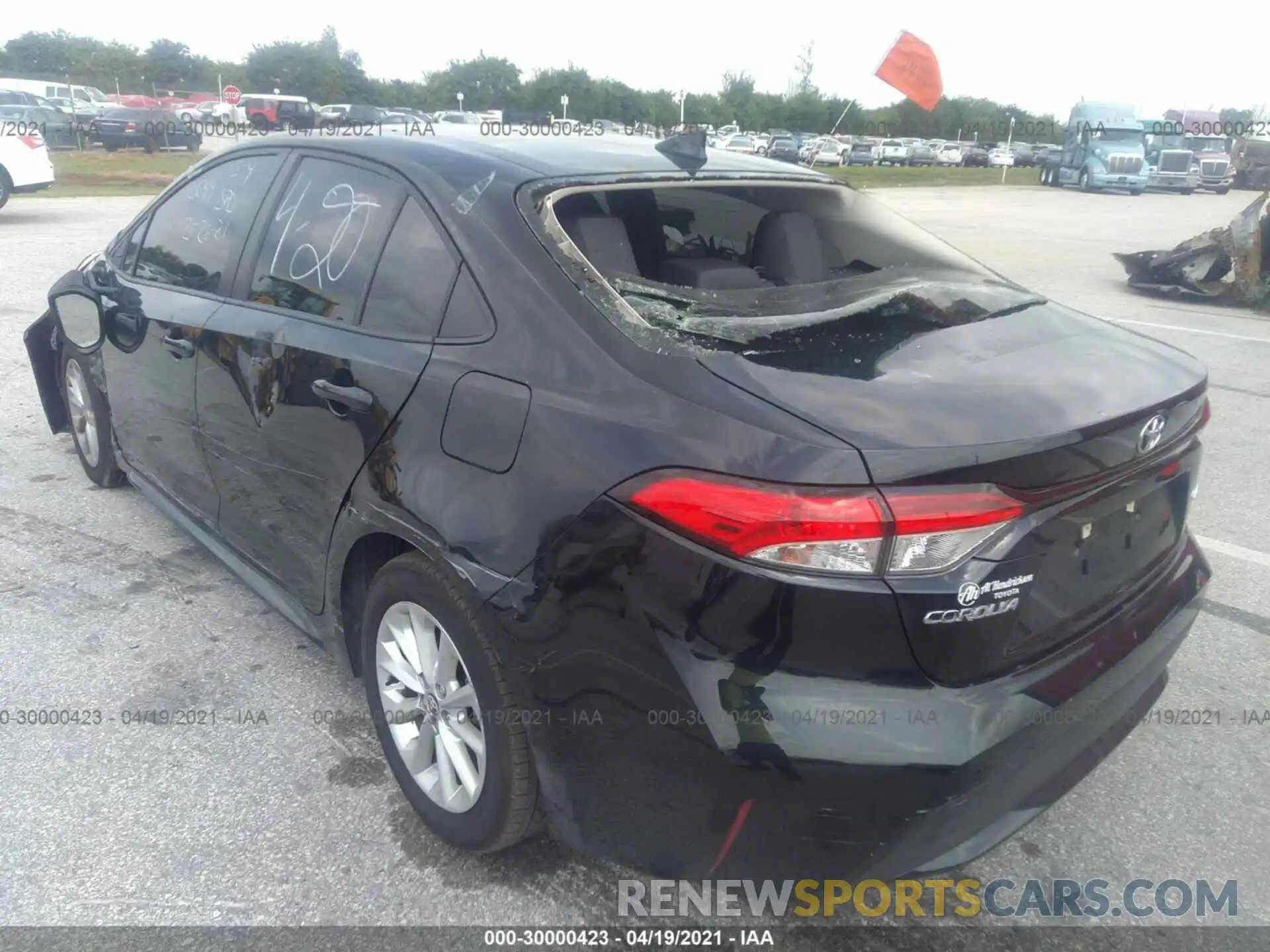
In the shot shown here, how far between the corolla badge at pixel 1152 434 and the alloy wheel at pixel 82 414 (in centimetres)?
417

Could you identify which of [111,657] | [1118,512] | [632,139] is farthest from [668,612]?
[111,657]

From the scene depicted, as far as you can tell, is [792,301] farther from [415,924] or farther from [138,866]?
[138,866]

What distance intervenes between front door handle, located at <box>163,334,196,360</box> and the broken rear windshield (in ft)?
5.06

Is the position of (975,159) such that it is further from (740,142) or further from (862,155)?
(740,142)

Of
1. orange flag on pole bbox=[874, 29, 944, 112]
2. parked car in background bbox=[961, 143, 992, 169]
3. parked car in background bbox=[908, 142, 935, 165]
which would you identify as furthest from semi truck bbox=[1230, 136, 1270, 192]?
orange flag on pole bbox=[874, 29, 944, 112]

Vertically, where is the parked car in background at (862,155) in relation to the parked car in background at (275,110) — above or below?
below

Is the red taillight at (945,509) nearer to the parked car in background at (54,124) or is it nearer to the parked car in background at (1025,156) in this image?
the parked car in background at (54,124)

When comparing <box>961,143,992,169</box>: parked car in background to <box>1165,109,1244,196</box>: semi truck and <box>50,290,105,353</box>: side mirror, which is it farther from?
<box>50,290,105,353</box>: side mirror

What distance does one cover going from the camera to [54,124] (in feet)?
91.6

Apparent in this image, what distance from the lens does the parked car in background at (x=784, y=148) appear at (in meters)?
36.5

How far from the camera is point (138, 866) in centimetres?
237

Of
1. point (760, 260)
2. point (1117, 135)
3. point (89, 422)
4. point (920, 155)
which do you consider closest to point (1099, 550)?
point (760, 260)

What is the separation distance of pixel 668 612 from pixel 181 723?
192 centimetres

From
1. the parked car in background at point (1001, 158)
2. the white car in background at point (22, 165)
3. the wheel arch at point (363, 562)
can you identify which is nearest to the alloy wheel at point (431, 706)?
the wheel arch at point (363, 562)
